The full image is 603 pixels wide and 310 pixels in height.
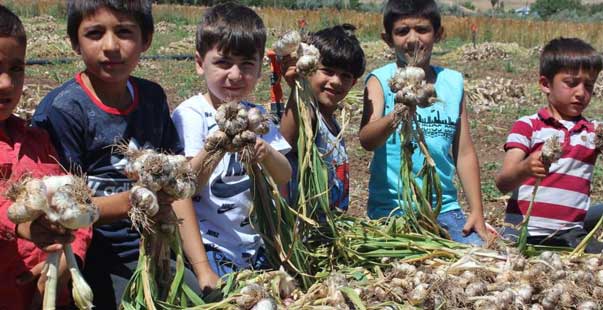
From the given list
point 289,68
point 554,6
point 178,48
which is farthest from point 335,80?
point 554,6

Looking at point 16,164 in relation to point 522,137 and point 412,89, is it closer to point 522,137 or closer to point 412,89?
point 412,89

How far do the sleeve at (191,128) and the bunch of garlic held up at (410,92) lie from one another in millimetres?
631

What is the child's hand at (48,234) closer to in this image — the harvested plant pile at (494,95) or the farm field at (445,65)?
the farm field at (445,65)

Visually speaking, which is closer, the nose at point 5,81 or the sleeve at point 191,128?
the nose at point 5,81

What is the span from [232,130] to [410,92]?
680 millimetres

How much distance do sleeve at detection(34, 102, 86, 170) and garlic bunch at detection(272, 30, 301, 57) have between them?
634mm

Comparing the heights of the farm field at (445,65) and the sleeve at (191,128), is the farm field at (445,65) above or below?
below

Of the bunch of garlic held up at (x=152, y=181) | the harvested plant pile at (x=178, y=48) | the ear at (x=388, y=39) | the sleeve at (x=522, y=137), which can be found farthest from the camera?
the harvested plant pile at (x=178, y=48)

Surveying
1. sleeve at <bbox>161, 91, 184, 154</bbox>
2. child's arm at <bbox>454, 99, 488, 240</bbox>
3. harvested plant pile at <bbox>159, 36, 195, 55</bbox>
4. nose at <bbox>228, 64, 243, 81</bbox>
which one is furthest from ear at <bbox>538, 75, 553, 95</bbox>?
harvested plant pile at <bbox>159, 36, 195, 55</bbox>

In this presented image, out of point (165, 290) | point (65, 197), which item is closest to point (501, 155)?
point (165, 290)

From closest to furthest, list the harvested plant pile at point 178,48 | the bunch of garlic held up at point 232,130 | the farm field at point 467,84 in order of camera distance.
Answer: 1. the bunch of garlic held up at point 232,130
2. the farm field at point 467,84
3. the harvested plant pile at point 178,48

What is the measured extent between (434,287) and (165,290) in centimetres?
Answer: 76

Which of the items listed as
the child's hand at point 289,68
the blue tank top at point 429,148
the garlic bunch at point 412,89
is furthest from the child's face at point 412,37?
the child's hand at point 289,68

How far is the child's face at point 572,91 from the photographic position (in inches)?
111
